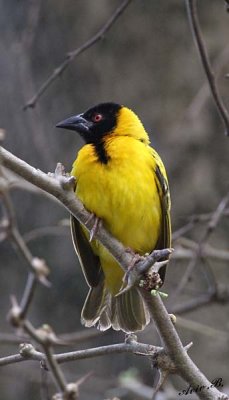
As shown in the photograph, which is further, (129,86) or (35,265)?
(129,86)

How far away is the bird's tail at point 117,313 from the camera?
366cm

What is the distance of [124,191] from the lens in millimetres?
3711

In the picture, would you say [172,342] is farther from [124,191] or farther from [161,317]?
[124,191]

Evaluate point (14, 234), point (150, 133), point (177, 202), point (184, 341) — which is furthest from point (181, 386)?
point (14, 234)

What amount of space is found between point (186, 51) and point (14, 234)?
13.4ft

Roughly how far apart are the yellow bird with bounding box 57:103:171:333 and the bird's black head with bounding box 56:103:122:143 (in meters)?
0.04

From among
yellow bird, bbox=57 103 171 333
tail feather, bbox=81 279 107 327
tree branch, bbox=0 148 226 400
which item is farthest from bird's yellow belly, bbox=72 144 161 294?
tree branch, bbox=0 148 226 400

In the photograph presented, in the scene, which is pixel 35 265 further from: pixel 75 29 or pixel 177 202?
pixel 75 29

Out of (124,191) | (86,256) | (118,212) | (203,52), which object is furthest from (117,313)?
(203,52)

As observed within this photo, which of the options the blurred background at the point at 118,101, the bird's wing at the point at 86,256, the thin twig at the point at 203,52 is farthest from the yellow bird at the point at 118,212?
the blurred background at the point at 118,101

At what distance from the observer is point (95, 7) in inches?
221

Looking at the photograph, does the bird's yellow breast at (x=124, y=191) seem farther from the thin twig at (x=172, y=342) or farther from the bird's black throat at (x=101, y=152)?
the thin twig at (x=172, y=342)

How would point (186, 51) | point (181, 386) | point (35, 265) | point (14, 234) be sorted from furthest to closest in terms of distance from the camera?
1. point (186, 51)
2. point (181, 386)
3. point (14, 234)
4. point (35, 265)

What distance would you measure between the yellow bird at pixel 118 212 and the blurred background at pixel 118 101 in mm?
1219
